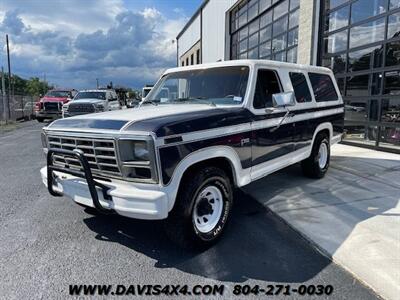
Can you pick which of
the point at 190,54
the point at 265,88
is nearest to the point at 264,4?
the point at 265,88

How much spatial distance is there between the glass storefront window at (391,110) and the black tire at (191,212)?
7115mm

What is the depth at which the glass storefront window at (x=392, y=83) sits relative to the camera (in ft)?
29.6

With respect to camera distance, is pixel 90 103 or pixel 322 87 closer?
pixel 322 87

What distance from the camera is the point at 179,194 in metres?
3.58

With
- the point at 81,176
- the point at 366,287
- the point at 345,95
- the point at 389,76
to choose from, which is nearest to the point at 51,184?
the point at 81,176

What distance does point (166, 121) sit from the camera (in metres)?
3.48

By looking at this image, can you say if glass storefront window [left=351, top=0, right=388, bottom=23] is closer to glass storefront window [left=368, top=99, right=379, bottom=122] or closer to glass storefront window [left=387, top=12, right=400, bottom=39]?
glass storefront window [left=387, top=12, right=400, bottom=39]

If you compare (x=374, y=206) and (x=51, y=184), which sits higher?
(x=51, y=184)

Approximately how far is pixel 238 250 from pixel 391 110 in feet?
24.4

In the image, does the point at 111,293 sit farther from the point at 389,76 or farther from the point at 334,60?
the point at 334,60

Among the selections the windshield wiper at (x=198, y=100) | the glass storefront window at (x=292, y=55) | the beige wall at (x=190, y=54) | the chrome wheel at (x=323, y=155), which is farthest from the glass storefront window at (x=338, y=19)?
the beige wall at (x=190, y=54)

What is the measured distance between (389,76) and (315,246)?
718cm

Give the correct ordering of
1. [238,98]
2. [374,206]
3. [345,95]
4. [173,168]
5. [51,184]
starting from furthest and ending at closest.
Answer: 1. [345,95]
2. [374,206]
3. [238,98]
4. [51,184]
5. [173,168]

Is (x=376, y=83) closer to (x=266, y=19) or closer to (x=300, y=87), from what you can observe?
(x=300, y=87)
